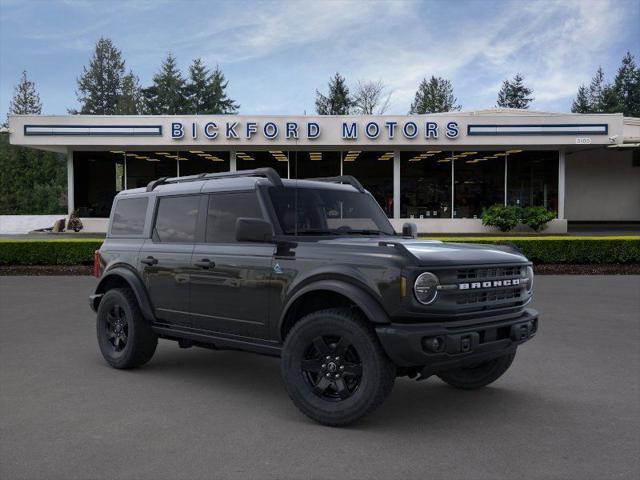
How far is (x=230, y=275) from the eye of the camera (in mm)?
5422

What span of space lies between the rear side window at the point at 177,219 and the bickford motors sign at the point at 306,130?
66.0 ft

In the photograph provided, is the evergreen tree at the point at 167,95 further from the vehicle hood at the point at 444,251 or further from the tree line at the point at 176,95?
the vehicle hood at the point at 444,251

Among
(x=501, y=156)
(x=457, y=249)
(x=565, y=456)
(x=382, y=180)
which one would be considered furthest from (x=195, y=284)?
(x=501, y=156)

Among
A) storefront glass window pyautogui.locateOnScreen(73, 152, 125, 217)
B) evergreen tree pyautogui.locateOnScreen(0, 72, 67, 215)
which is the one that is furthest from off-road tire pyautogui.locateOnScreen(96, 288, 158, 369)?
evergreen tree pyautogui.locateOnScreen(0, 72, 67, 215)

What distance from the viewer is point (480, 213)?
93.9 feet

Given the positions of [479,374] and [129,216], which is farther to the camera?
[129,216]

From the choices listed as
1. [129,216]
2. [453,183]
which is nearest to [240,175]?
[129,216]

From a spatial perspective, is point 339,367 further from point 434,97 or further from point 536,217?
point 434,97

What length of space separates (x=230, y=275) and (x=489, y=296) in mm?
2233

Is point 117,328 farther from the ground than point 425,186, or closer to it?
closer to it

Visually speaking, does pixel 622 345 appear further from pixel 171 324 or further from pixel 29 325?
pixel 29 325

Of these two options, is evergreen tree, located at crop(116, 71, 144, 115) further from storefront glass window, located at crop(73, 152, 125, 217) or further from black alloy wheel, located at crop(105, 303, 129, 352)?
black alloy wheel, located at crop(105, 303, 129, 352)

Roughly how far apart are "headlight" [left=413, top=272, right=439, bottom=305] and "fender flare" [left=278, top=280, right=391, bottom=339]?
0.28 m

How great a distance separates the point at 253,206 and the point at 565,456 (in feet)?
10.4
